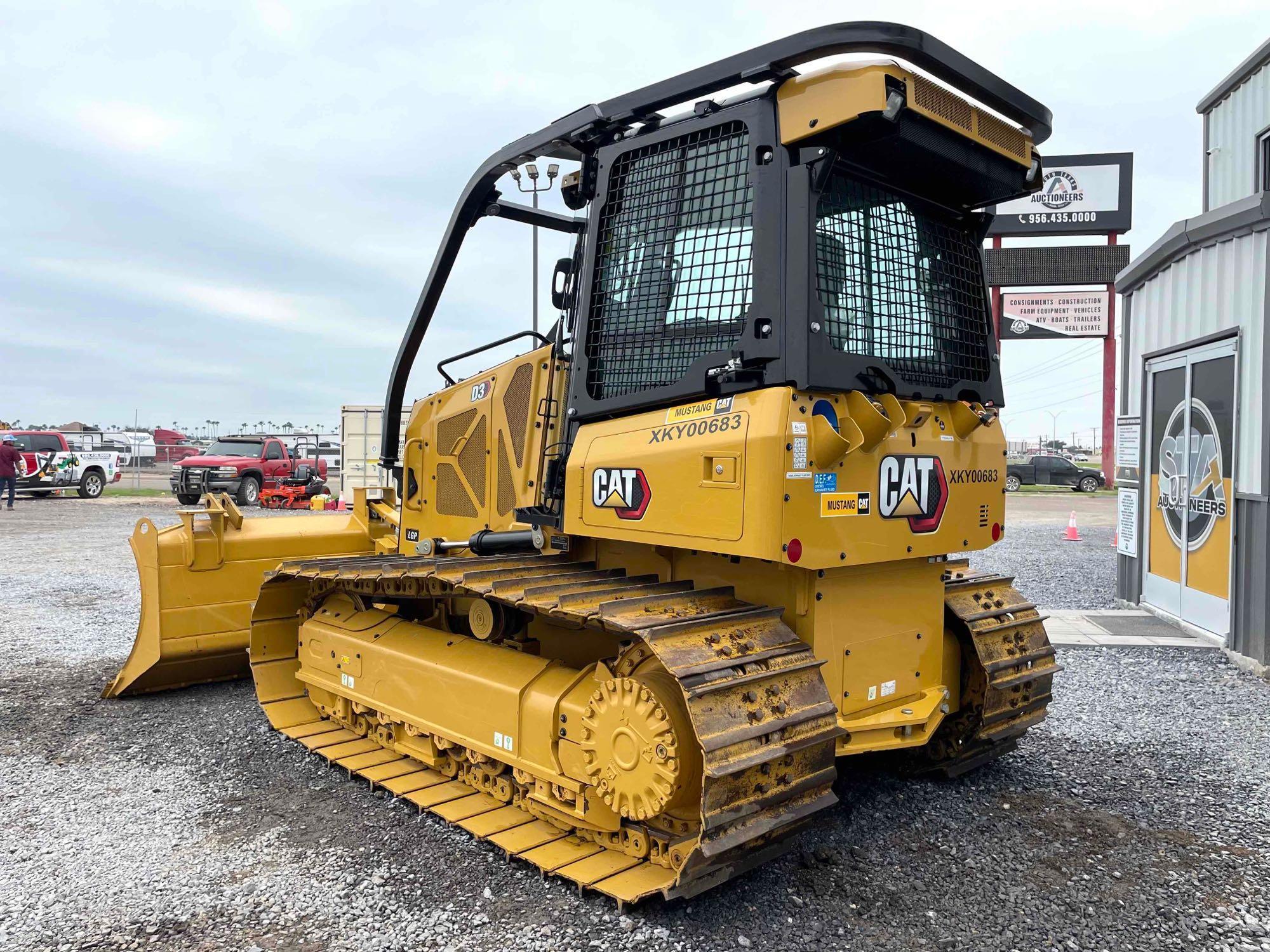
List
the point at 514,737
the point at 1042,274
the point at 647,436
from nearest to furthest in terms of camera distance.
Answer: the point at 647,436 → the point at 514,737 → the point at 1042,274

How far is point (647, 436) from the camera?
3.89 m

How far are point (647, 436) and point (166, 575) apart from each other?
4131 millimetres

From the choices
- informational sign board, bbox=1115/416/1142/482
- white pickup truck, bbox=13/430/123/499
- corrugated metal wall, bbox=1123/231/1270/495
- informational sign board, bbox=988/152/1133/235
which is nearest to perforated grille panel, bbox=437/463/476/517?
corrugated metal wall, bbox=1123/231/1270/495

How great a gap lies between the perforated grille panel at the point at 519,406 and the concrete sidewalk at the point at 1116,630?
5.77m

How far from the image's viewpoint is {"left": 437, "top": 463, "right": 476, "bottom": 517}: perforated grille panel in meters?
5.57

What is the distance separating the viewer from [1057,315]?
3300 cm

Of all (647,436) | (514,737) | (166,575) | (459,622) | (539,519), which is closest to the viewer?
(647,436)

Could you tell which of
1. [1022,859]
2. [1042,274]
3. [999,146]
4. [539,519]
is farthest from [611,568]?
[1042,274]

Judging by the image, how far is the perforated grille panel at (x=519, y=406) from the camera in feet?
16.2

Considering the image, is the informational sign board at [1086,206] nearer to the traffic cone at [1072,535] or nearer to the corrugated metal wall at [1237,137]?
the traffic cone at [1072,535]

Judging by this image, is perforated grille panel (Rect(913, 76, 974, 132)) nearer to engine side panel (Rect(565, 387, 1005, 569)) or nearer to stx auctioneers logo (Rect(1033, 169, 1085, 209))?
engine side panel (Rect(565, 387, 1005, 569))

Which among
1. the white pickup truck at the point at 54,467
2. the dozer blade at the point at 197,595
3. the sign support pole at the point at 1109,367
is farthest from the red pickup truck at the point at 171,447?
the sign support pole at the point at 1109,367

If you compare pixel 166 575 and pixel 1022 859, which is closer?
pixel 1022 859

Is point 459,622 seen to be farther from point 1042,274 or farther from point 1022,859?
point 1042,274
